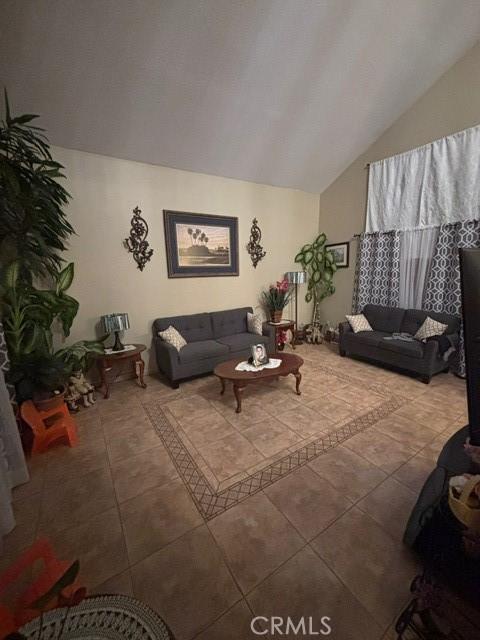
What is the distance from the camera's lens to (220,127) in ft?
10.1

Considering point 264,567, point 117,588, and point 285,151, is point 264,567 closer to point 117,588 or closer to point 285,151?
point 117,588

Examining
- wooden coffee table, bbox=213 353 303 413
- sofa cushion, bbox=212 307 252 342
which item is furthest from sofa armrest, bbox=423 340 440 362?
sofa cushion, bbox=212 307 252 342

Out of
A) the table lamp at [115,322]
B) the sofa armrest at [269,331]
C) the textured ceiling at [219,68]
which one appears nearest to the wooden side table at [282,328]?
the sofa armrest at [269,331]

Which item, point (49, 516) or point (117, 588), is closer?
point (117, 588)

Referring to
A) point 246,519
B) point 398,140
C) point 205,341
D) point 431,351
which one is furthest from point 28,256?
point 398,140

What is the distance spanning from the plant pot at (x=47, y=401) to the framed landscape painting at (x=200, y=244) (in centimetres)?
203

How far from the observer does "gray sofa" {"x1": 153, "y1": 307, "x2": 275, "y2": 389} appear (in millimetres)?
3146

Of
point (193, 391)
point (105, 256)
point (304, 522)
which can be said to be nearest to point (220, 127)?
point (105, 256)

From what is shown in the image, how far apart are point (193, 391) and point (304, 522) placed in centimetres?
190

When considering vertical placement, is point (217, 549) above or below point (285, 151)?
below

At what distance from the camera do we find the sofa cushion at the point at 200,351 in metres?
3.15

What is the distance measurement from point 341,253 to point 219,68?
10.6 ft

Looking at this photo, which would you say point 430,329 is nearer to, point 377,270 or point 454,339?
point 454,339

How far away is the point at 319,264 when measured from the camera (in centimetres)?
496
